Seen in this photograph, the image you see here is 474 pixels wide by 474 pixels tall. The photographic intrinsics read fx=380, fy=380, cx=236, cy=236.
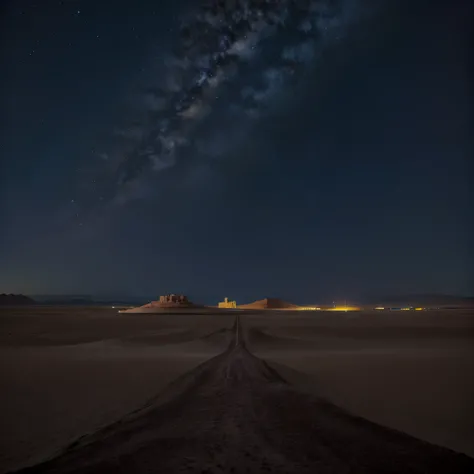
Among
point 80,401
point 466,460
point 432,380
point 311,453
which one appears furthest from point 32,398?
point 432,380

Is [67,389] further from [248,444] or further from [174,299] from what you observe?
[174,299]

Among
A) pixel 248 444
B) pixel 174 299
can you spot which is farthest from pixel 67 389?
pixel 174 299

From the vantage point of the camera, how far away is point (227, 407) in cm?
984

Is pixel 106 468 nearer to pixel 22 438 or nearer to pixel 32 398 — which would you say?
pixel 22 438

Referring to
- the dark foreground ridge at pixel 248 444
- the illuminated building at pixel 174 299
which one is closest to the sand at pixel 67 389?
the dark foreground ridge at pixel 248 444

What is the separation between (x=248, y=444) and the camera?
23.6ft

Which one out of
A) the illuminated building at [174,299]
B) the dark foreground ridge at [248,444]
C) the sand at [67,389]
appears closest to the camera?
the dark foreground ridge at [248,444]

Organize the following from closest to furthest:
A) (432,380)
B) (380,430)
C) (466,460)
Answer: (466,460) → (380,430) → (432,380)

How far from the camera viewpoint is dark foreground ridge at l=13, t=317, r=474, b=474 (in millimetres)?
6320

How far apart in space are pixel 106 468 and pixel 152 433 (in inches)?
67.0

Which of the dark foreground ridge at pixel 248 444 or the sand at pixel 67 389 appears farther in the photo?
the sand at pixel 67 389

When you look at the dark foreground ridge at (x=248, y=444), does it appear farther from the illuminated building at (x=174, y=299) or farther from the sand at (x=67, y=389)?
the illuminated building at (x=174, y=299)

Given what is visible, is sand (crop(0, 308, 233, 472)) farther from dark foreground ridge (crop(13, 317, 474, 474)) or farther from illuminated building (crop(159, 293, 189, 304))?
illuminated building (crop(159, 293, 189, 304))

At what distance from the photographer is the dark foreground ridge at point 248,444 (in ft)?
20.7
